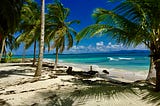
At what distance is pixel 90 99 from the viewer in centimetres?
707

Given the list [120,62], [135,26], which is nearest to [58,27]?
[135,26]

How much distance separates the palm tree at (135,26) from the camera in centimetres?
723

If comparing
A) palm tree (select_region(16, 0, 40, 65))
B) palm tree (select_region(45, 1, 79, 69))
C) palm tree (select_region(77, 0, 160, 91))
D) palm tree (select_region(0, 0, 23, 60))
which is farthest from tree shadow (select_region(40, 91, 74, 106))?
palm tree (select_region(16, 0, 40, 65))

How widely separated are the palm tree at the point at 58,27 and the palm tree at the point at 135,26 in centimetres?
1061

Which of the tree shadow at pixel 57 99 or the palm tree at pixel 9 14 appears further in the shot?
the palm tree at pixel 9 14

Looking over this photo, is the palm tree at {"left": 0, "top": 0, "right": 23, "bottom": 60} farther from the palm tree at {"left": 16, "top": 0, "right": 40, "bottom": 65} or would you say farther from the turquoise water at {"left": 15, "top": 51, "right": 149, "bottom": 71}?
the turquoise water at {"left": 15, "top": 51, "right": 149, "bottom": 71}

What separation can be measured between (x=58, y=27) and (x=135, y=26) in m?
12.1

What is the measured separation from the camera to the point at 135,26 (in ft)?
25.3

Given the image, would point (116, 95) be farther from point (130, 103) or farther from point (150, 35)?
point (150, 35)

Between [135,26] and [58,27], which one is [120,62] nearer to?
[58,27]

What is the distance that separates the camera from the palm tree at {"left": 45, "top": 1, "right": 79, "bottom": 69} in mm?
18859

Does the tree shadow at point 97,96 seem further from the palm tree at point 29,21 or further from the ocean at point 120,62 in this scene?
the palm tree at point 29,21

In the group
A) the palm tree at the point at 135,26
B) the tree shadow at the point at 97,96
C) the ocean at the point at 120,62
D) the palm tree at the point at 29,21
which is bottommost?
the ocean at the point at 120,62

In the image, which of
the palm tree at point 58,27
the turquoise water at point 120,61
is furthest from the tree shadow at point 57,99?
the turquoise water at point 120,61
